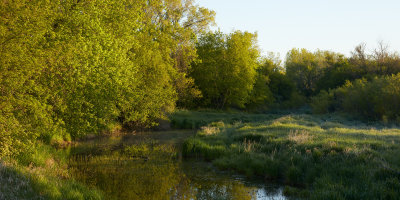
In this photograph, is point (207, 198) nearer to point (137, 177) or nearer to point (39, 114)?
point (137, 177)

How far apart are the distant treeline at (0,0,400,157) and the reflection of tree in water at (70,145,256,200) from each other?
2.54m

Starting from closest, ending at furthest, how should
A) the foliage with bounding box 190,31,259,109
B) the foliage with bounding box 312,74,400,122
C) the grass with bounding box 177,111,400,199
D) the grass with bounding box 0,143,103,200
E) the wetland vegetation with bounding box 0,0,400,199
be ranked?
the grass with bounding box 0,143,103,200
the grass with bounding box 177,111,400,199
the wetland vegetation with bounding box 0,0,400,199
the foliage with bounding box 312,74,400,122
the foliage with bounding box 190,31,259,109

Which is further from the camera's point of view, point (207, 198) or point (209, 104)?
point (209, 104)

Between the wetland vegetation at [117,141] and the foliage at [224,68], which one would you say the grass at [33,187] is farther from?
the foliage at [224,68]

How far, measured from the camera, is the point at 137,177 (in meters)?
15.2

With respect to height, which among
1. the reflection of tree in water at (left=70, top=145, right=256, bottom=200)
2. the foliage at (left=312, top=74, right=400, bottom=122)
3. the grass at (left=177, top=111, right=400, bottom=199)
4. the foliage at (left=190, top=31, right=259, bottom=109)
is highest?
the foliage at (left=190, top=31, right=259, bottom=109)

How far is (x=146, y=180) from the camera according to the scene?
14789mm

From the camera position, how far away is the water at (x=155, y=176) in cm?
1281

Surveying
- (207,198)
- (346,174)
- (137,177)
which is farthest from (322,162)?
(137,177)

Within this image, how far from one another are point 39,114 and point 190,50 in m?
31.0

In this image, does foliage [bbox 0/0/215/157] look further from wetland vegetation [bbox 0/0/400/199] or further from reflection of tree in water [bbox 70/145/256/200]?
reflection of tree in water [bbox 70/145/256/200]

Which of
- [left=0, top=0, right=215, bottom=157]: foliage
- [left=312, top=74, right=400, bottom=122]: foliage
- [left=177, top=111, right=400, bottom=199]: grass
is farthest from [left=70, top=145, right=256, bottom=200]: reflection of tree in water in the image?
[left=312, top=74, right=400, bottom=122]: foliage

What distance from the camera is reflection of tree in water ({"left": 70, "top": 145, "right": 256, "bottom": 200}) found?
1277 centimetres

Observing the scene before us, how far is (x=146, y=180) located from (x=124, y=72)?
9921 millimetres
